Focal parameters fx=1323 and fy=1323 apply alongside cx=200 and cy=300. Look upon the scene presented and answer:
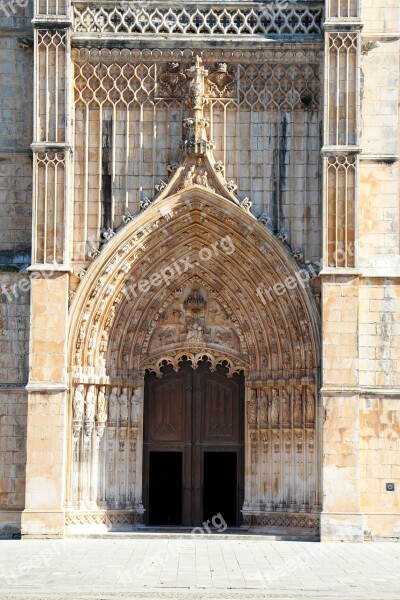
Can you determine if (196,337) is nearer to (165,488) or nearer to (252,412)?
(252,412)

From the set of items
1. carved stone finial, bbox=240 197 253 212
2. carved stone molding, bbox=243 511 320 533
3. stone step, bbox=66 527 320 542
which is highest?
carved stone finial, bbox=240 197 253 212

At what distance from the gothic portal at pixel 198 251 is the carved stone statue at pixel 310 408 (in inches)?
1.0

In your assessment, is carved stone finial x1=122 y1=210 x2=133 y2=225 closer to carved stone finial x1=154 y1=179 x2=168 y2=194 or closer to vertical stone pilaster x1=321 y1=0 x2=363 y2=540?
carved stone finial x1=154 y1=179 x2=168 y2=194

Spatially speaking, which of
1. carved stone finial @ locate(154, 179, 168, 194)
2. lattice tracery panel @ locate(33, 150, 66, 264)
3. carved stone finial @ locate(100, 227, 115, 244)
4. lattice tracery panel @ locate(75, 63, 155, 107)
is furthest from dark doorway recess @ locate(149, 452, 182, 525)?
lattice tracery panel @ locate(75, 63, 155, 107)

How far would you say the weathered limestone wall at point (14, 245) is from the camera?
23.4 meters

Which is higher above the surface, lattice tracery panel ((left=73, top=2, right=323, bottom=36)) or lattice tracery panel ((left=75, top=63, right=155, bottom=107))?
lattice tracery panel ((left=73, top=2, right=323, bottom=36))

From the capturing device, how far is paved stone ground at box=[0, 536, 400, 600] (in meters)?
16.8

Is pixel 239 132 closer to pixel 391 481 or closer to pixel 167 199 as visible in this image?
pixel 167 199

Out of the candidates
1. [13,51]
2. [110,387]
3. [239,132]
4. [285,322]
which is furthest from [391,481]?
[13,51]

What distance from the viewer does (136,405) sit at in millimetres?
23969

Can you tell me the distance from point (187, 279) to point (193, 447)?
309 cm

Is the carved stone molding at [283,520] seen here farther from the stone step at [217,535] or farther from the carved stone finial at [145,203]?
the carved stone finial at [145,203]

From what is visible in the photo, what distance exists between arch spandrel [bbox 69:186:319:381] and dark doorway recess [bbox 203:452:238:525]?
177cm

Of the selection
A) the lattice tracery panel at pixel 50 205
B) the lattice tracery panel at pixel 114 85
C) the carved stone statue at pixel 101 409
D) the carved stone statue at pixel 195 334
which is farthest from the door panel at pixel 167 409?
the lattice tracery panel at pixel 114 85
